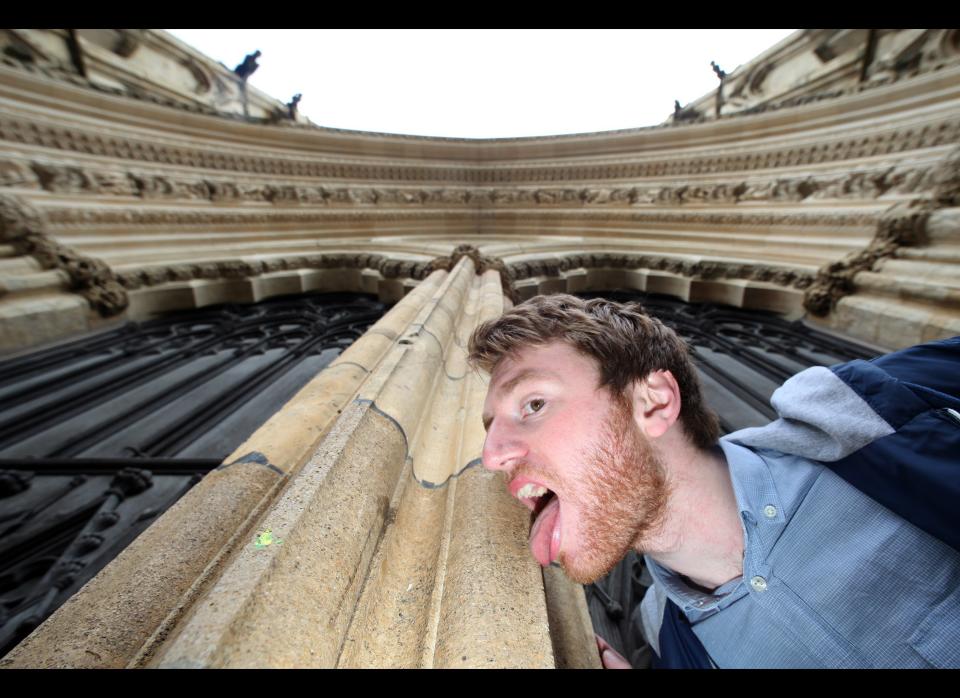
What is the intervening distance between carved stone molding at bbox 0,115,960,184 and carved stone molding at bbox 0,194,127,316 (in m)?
1.54

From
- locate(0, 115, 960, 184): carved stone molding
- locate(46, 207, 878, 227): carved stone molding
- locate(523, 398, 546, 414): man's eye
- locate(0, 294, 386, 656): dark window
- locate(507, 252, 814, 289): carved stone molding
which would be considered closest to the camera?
locate(523, 398, 546, 414): man's eye

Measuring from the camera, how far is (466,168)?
8.52 meters

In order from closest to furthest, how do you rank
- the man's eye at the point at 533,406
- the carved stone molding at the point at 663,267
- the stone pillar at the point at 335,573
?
the stone pillar at the point at 335,573 → the man's eye at the point at 533,406 → the carved stone molding at the point at 663,267

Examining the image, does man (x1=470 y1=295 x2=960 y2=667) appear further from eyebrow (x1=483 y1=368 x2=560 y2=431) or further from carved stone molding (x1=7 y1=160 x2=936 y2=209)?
carved stone molding (x1=7 y1=160 x2=936 y2=209)

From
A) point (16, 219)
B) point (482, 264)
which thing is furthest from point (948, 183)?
point (16, 219)

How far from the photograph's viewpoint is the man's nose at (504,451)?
1134 millimetres

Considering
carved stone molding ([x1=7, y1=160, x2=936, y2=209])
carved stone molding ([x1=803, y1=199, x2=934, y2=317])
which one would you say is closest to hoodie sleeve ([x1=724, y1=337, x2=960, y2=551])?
carved stone molding ([x1=803, y1=199, x2=934, y2=317])

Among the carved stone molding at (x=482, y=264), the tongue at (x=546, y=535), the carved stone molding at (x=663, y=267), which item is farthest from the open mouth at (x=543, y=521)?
the carved stone molding at (x=663, y=267)

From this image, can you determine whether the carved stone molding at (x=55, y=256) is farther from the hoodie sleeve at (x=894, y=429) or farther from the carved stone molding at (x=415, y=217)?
the hoodie sleeve at (x=894, y=429)

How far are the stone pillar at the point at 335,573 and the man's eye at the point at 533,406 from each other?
262 mm

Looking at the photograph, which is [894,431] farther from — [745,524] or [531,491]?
[531,491]

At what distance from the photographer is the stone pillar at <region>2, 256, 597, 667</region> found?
2.36 ft

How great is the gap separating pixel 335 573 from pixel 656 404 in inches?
40.3
